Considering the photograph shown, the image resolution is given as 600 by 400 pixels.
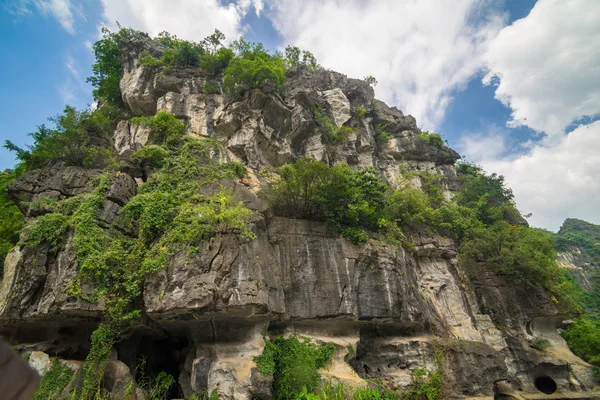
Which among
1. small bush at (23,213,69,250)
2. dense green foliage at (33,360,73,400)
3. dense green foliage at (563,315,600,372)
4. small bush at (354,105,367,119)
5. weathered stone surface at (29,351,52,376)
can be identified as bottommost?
dense green foliage at (33,360,73,400)

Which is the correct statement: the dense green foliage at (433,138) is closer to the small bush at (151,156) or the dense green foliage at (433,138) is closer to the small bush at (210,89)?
the small bush at (210,89)

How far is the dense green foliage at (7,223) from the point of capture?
1486 centimetres

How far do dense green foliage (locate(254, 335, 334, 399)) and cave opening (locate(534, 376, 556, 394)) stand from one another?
46.8ft

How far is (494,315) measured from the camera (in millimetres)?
19078

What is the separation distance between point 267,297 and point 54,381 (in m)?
7.00

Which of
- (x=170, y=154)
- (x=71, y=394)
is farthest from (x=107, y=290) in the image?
(x=170, y=154)

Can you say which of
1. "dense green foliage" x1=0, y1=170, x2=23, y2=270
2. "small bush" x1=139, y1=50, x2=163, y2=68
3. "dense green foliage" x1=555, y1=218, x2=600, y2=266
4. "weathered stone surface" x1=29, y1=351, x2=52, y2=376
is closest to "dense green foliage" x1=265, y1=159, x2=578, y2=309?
"weathered stone surface" x1=29, y1=351, x2=52, y2=376

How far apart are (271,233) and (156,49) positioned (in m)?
19.3

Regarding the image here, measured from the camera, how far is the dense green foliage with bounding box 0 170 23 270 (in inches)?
585

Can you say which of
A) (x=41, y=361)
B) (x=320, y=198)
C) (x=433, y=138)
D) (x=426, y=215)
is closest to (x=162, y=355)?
(x=41, y=361)

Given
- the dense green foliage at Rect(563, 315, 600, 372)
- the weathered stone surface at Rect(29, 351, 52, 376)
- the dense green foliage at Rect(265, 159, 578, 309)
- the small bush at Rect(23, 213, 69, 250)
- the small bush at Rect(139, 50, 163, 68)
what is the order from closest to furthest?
the weathered stone surface at Rect(29, 351, 52, 376) < the small bush at Rect(23, 213, 69, 250) < the dense green foliage at Rect(265, 159, 578, 309) < the dense green foliage at Rect(563, 315, 600, 372) < the small bush at Rect(139, 50, 163, 68)

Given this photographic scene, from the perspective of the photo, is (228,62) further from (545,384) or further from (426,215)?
(545,384)

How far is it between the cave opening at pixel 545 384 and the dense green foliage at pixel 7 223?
1069 inches

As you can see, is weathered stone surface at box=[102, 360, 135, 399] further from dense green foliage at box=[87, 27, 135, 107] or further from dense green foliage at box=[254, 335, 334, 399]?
dense green foliage at box=[87, 27, 135, 107]
